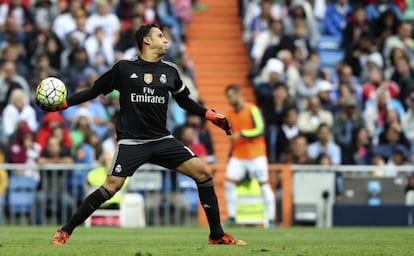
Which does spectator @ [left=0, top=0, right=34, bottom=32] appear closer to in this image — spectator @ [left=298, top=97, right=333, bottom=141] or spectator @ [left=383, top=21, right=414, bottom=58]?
spectator @ [left=298, top=97, right=333, bottom=141]

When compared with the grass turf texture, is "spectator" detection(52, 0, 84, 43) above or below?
above

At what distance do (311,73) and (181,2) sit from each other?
3.62 meters

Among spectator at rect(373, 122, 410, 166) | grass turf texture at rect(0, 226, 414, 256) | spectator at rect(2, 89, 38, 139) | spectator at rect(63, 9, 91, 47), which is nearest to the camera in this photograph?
grass turf texture at rect(0, 226, 414, 256)

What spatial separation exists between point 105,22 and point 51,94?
44.1 feet

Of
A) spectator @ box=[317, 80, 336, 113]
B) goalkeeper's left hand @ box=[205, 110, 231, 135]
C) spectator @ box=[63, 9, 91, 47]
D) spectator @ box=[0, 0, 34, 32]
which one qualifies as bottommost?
goalkeeper's left hand @ box=[205, 110, 231, 135]

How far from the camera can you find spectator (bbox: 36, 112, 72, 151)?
78.9ft

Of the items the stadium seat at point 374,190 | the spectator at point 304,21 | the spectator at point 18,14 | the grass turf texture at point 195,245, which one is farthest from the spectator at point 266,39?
the grass turf texture at point 195,245

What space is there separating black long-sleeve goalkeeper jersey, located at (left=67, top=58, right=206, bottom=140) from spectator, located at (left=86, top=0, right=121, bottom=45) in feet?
41.9

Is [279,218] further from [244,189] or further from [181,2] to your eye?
[181,2]

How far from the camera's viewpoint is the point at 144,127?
14.1 metres

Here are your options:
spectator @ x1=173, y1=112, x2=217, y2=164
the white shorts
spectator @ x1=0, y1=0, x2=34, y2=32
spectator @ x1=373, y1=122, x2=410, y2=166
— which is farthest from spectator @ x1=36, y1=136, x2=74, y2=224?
spectator @ x1=373, y1=122, x2=410, y2=166

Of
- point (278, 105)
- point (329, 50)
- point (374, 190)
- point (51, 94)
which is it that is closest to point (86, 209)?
point (51, 94)

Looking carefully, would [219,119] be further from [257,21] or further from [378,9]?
[378,9]

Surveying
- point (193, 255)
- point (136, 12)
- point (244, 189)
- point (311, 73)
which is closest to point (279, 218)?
point (244, 189)
